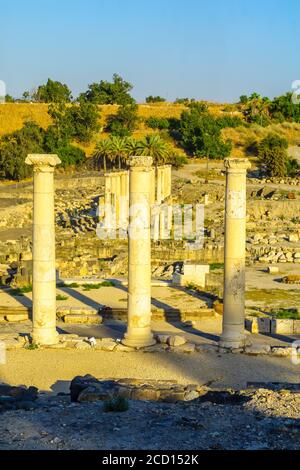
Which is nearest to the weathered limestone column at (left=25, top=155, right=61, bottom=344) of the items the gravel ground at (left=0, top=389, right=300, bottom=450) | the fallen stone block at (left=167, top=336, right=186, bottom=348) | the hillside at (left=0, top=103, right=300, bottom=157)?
the fallen stone block at (left=167, top=336, right=186, bottom=348)

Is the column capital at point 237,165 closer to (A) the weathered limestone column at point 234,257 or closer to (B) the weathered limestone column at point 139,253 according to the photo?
(A) the weathered limestone column at point 234,257

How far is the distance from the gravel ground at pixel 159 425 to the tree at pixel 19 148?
6152cm

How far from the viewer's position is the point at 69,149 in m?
85.6

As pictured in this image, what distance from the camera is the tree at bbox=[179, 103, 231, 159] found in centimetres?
8662

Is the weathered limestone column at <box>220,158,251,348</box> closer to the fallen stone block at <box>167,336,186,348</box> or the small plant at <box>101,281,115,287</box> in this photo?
the fallen stone block at <box>167,336,186,348</box>

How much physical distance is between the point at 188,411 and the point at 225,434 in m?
1.56

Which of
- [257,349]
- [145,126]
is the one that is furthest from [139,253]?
[145,126]

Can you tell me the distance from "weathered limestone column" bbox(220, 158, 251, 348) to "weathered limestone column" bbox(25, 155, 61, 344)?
4.56 metres

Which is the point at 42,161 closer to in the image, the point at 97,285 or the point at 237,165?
the point at 237,165

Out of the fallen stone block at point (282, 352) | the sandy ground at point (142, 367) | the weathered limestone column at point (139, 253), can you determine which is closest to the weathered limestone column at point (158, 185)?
the weathered limestone column at point (139, 253)

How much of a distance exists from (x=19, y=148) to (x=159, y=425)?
69.3 metres
